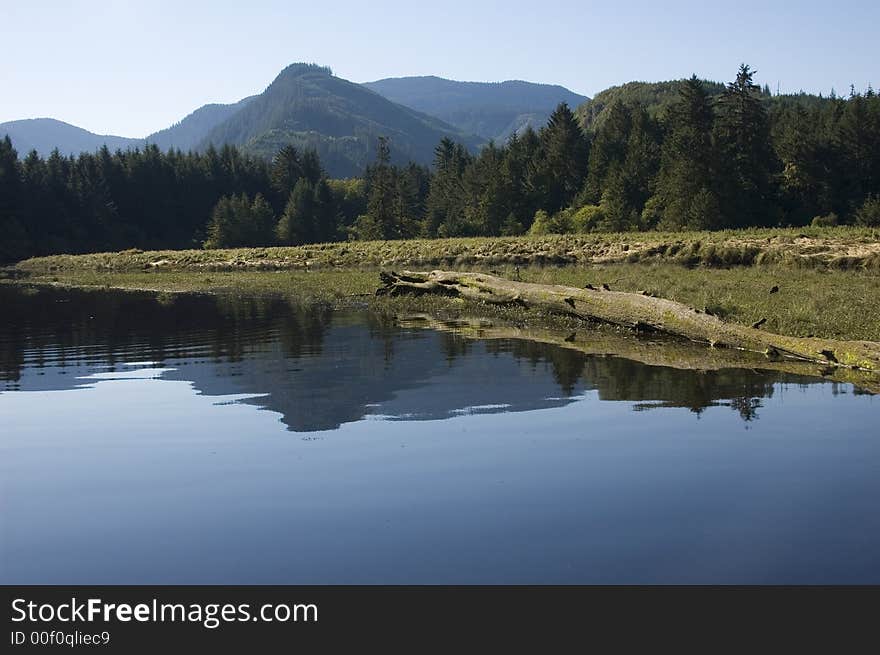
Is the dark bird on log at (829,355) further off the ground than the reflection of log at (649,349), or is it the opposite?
the dark bird on log at (829,355)

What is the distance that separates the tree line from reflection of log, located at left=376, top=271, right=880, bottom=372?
50.0 m

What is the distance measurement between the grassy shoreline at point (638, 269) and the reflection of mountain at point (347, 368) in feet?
15.7

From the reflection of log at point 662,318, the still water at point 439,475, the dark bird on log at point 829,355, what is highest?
the reflection of log at point 662,318

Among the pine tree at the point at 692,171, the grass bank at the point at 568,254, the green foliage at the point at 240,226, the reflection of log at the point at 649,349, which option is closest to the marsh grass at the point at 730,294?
the reflection of log at the point at 649,349

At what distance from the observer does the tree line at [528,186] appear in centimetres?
8119

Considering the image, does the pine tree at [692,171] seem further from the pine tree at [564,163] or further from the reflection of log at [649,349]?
the reflection of log at [649,349]

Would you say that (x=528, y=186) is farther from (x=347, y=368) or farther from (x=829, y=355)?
(x=829, y=355)

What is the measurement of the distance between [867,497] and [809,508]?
0.82 metres

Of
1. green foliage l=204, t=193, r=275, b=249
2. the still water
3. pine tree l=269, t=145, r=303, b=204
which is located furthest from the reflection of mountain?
pine tree l=269, t=145, r=303, b=204

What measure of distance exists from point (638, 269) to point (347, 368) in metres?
24.8

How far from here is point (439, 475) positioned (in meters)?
10.4

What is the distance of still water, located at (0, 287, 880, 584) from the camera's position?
771 cm
